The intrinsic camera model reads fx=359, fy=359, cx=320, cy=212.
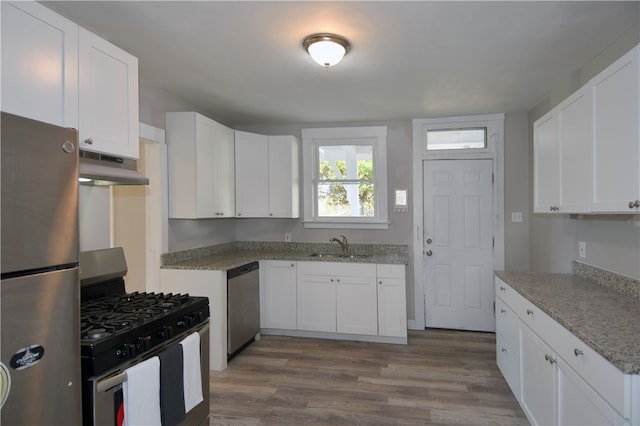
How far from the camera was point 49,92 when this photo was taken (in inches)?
62.2

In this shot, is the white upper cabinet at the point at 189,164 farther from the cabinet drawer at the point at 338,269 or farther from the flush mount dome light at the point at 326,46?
the flush mount dome light at the point at 326,46

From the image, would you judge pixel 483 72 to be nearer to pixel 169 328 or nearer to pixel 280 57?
pixel 280 57

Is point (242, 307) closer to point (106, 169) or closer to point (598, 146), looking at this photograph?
point (106, 169)

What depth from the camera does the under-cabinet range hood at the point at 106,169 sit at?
162 cm

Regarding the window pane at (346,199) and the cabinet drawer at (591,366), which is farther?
the window pane at (346,199)

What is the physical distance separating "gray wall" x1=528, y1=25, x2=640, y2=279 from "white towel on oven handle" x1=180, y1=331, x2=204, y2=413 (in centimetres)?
257

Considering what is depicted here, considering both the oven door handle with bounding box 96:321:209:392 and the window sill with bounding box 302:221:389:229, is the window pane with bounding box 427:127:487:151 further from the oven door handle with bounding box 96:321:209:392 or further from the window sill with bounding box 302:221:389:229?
the oven door handle with bounding box 96:321:209:392

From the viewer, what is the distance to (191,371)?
182cm

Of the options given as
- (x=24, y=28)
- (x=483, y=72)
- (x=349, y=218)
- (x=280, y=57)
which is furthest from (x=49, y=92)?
(x=349, y=218)

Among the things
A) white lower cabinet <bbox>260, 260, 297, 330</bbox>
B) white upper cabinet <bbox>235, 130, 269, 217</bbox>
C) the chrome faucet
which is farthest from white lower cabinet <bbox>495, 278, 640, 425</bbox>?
white upper cabinet <bbox>235, 130, 269, 217</bbox>

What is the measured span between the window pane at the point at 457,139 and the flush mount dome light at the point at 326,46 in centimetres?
229

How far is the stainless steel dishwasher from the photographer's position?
10.9ft

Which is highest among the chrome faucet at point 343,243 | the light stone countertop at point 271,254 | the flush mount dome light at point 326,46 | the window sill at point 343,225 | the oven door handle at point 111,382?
the flush mount dome light at point 326,46

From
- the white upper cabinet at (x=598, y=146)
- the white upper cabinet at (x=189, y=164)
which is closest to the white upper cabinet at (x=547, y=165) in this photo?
the white upper cabinet at (x=598, y=146)
